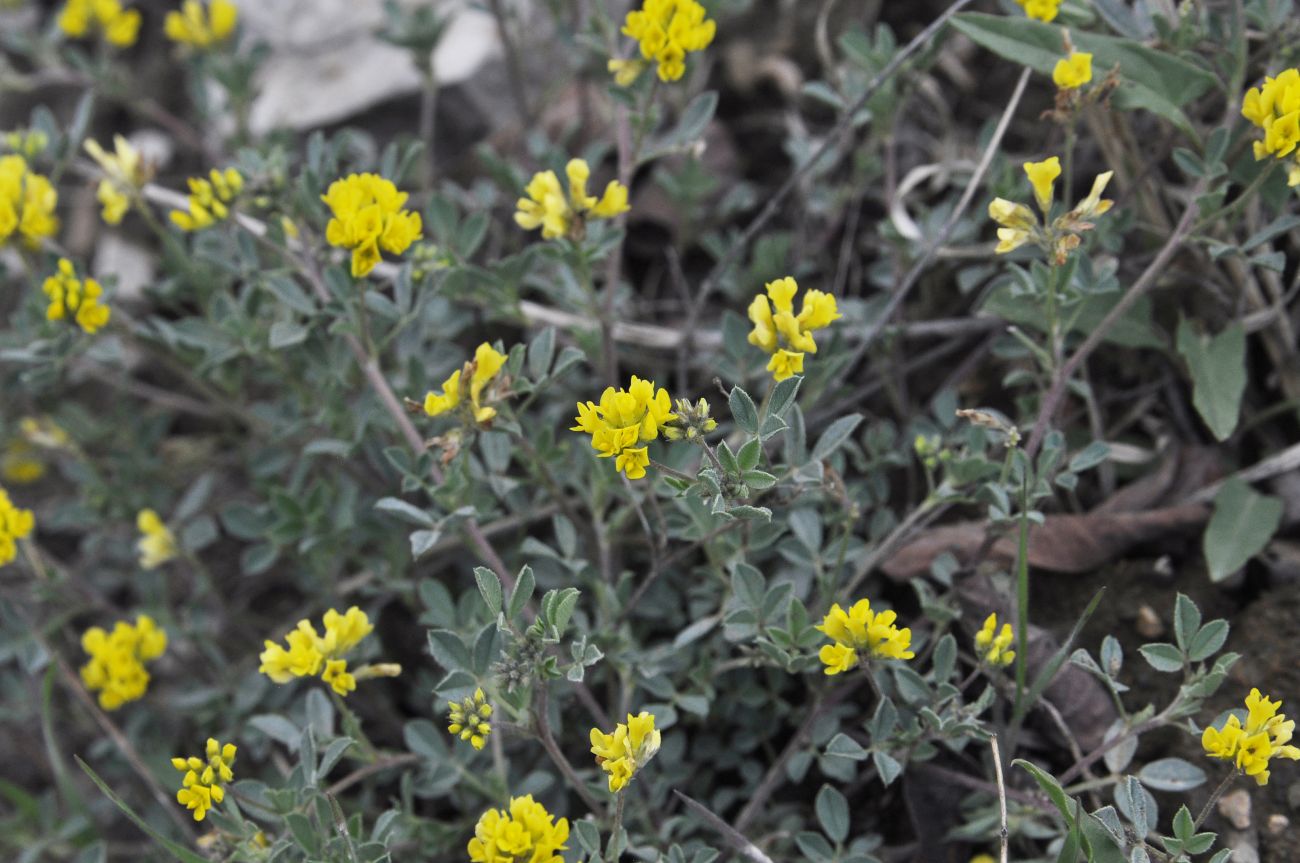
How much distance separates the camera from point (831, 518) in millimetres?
2672

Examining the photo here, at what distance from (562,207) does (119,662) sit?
1508mm

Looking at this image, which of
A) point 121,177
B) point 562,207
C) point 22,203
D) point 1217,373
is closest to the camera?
point 562,207

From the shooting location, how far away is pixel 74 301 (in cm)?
277

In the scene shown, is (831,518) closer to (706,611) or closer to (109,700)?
(706,611)

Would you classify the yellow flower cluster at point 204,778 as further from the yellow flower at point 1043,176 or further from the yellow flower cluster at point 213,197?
the yellow flower at point 1043,176

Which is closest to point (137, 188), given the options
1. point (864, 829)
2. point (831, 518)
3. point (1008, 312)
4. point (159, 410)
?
point (159, 410)

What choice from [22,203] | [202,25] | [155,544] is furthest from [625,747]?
[202,25]

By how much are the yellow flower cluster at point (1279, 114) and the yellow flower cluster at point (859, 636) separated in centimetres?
114

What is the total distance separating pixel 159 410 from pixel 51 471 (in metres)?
0.53

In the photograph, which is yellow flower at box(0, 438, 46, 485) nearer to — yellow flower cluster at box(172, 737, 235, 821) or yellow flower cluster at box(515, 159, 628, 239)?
yellow flower cluster at box(172, 737, 235, 821)

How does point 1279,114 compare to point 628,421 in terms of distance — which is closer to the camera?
point 628,421

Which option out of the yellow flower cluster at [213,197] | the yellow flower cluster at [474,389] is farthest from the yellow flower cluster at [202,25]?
the yellow flower cluster at [474,389]

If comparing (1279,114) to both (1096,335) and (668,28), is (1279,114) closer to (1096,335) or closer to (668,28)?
(1096,335)

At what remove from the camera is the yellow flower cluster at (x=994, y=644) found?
7.25 ft
